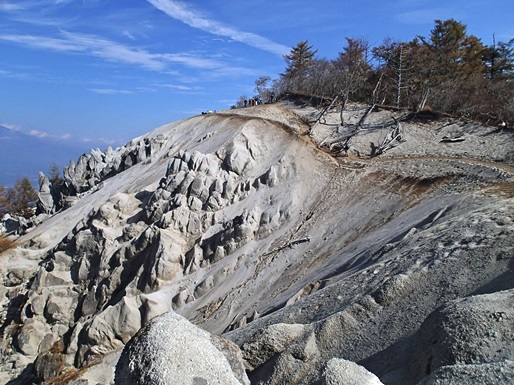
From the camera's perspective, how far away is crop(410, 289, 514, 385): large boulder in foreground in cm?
589

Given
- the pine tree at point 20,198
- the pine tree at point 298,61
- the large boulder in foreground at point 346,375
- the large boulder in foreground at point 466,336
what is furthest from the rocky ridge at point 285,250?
the pine tree at point 20,198

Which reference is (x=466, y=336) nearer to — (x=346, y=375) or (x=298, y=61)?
(x=346, y=375)

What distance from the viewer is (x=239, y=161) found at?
28.2m

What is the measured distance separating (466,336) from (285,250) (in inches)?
622

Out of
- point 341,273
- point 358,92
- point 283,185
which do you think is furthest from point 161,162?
point 341,273

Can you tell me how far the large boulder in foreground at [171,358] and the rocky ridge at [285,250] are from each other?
2.33m

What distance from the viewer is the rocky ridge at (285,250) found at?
962 cm

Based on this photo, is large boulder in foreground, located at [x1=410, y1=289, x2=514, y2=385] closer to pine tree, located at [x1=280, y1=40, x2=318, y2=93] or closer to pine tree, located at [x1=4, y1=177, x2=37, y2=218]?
pine tree, located at [x1=280, y1=40, x2=318, y2=93]

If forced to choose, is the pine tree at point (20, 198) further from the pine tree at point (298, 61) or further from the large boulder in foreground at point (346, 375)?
the large boulder in foreground at point (346, 375)

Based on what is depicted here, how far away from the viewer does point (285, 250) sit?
71.9ft

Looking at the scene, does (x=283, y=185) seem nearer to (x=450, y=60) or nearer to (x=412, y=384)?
(x=412, y=384)

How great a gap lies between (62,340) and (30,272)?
30.2ft

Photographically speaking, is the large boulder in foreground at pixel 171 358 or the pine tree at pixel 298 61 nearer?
the large boulder in foreground at pixel 171 358

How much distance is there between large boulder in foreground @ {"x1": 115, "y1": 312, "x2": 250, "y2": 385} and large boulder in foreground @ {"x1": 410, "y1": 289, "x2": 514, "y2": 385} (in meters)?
3.50
